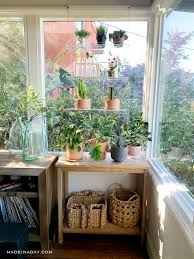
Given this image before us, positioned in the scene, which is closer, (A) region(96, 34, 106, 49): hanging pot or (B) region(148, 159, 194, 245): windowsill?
(B) region(148, 159, 194, 245): windowsill

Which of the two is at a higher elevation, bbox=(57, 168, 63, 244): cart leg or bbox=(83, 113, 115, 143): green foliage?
bbox=(83, 113, 115, 143): green foliage

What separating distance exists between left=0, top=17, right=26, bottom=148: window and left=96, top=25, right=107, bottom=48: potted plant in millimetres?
683

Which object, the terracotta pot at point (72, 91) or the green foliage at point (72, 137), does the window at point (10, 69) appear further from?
the green foliage at point (72, 137)

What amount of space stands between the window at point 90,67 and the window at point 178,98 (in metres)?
0.27

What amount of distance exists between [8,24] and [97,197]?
177cm

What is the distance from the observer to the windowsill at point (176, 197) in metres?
1.13

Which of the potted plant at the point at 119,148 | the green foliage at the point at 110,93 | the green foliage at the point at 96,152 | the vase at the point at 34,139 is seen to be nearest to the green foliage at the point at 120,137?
the potted plant at the point at 119,148

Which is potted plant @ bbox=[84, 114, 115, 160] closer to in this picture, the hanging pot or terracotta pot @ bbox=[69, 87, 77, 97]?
terracotta pot @ bbox=[69, 87, 77, 97]

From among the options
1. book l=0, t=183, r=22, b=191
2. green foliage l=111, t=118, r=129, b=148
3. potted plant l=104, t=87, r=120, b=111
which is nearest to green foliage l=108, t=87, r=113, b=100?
potted plant l=104, t=87, r=120, b=111

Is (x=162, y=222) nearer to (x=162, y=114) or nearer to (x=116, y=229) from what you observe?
(x=116, y=229)

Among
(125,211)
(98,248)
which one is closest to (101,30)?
(125,211)

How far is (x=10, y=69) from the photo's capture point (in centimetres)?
214

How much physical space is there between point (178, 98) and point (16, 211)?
160 centimetres

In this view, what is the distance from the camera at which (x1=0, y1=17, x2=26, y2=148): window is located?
206 centimetres
